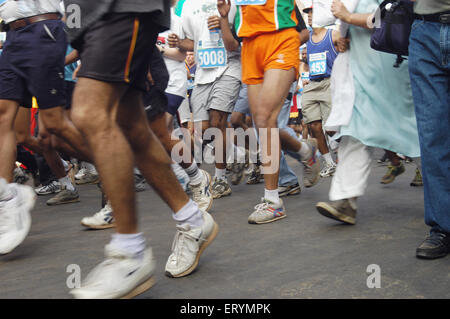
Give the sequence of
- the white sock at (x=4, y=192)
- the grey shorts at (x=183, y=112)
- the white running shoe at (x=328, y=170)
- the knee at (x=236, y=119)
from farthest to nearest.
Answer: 1. the grey shorts at (x=183, y=112)
2. the white running shoe at (x=328, y=170)
3. the knee at (x=236, y=119)
4. the white sock at (x=4, y=192)

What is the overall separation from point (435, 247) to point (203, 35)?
357 cm

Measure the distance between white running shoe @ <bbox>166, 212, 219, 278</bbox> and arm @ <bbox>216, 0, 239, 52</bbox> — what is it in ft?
8.20

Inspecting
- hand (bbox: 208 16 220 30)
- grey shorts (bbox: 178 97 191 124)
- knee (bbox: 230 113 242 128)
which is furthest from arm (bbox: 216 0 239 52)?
grey shorts (bbox: 178 97 191 124)

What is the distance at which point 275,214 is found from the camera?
3875 mm

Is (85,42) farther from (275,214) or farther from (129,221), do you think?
(275,214)

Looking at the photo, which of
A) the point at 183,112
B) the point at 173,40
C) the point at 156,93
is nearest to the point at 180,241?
the point at 156,93

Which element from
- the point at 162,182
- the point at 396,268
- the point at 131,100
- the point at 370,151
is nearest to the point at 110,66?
the point at 131,100

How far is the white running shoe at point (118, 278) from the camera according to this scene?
79.4 inches

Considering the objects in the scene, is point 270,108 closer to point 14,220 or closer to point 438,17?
point 438,17

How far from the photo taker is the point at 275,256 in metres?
2.82

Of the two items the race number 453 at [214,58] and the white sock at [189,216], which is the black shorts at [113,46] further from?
the race number 453 at [214,58]

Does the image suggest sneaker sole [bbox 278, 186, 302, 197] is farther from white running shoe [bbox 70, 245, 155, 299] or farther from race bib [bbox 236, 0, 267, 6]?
white running shoe [bbox 70, 245, 155, 299]

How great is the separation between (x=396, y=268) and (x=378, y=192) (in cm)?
246

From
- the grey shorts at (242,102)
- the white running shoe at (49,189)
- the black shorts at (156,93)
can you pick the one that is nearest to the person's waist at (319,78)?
the grey shorts at (242,102)
